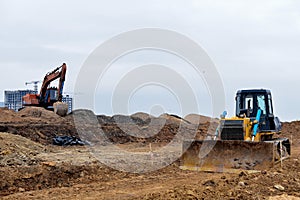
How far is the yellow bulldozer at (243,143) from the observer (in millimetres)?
11336

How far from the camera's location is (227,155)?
1166cm

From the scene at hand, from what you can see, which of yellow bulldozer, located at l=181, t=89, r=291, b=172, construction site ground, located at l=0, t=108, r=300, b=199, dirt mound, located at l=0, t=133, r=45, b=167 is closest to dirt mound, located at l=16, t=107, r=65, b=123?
dirt mound, located at l=0, t=133, r=45, b=167

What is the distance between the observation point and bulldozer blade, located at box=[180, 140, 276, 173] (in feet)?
36.8

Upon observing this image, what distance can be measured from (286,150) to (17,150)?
888 centimetres

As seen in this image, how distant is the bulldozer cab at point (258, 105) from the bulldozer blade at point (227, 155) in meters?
1.93

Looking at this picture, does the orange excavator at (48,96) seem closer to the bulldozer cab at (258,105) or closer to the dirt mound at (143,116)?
the dirt mound at (143,116)

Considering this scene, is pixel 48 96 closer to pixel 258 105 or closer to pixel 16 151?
pixel 16 151

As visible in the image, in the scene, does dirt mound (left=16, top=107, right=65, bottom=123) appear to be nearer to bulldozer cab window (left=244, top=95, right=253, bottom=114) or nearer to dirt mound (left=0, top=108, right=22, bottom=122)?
dirt mound (left=0, top=108, right=22, bottom=122)

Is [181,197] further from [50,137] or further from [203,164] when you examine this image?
[50,137]

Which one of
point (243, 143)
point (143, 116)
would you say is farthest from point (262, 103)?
point (143, 116)

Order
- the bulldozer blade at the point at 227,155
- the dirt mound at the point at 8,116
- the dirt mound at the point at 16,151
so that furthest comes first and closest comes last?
the dirt mound at the point at 8,116 → the dirt mound at the point at 16,151 → the bulldozer blade at the point at 227,155

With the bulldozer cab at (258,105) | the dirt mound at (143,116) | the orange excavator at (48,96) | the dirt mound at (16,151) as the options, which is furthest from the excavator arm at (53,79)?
the bulldozer cab at (258,105)

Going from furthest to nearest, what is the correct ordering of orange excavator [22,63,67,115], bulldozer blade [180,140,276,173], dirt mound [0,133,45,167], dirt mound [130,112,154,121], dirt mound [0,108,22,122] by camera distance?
dirt mound [130,112,154,121]
orange excavator [22,63,67,115]
dirt mound [0,108,22,122]
dirt mound [0,133,45,167]
bulldozer blade [180,140,276,173]

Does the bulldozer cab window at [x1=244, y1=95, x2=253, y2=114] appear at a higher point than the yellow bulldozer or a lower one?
higher
